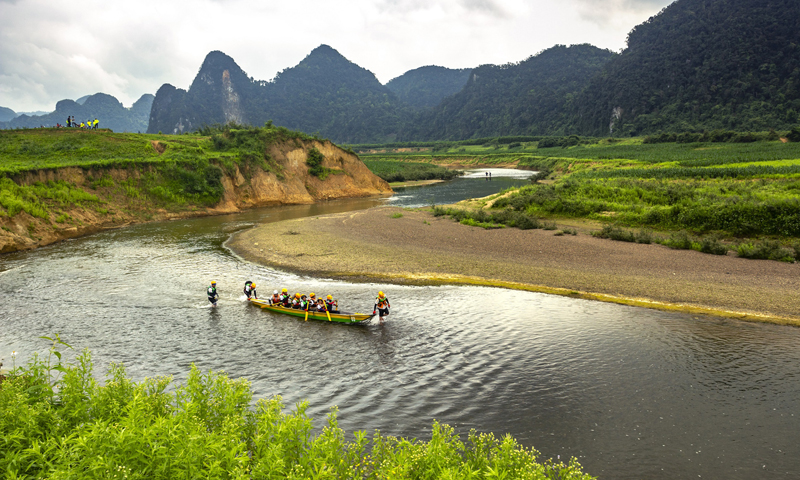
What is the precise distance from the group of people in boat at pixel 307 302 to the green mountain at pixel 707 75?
418 feet

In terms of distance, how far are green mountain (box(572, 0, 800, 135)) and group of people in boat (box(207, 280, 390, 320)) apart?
127 metres

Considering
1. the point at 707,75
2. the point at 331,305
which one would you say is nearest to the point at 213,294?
the point at 331,305

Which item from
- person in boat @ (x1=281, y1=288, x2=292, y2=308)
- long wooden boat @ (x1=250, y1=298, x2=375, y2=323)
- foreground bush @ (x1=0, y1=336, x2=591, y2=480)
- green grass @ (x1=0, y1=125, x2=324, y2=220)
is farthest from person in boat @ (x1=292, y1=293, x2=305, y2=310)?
green grass @ (x1=0, y1=125, x2=324, y2=220)

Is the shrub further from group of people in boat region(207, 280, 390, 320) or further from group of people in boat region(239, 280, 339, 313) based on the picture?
group of people in boat region(239, 280, 339, 313)

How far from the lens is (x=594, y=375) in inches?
479

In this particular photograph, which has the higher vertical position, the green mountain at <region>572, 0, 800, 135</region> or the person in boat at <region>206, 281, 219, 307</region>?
the green mountain at <region>572, 0, 800, 135</region>

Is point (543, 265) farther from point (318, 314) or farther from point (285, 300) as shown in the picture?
point (285, 300)

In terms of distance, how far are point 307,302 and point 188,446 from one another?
11394 mm

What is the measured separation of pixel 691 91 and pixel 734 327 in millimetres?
153589

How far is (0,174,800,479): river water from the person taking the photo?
31.0 ft

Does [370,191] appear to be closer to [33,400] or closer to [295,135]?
[295,135]

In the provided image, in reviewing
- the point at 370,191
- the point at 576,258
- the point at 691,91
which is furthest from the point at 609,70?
the point at 576,258

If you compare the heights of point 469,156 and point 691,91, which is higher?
point 691,91

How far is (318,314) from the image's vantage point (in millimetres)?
16797
